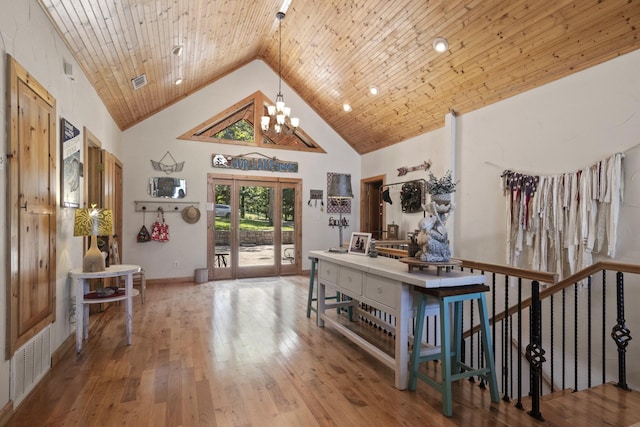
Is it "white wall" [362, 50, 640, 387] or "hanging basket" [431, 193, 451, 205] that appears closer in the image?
"hanging basket" [431, 193, 451, 205]

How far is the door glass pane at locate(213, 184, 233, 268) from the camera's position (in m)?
6.57

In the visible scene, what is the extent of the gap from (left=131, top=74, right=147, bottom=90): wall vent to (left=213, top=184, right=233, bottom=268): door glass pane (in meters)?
2.34

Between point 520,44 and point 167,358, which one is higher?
point 520,44

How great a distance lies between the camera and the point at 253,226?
6836 mm

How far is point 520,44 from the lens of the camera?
3695 mm

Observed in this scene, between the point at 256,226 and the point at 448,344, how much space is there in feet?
17.0

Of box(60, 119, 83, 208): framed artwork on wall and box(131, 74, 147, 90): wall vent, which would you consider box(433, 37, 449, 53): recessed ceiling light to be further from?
box(60, 119, 83, 208): framed artwork on wall

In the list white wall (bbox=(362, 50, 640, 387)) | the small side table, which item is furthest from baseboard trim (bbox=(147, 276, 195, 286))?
white wall (bbox=(362, 50, 640, 387))

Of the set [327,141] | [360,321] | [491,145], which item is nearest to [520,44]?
[491,145]

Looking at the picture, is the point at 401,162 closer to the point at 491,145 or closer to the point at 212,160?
the point at 491,145

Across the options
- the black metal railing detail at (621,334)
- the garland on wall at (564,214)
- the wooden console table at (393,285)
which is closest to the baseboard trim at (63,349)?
the wooden console table at (393,285)

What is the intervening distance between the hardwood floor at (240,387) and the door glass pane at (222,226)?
2774mm

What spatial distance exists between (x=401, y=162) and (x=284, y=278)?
3.24 m

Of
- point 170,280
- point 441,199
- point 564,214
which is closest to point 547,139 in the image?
point 564,214
